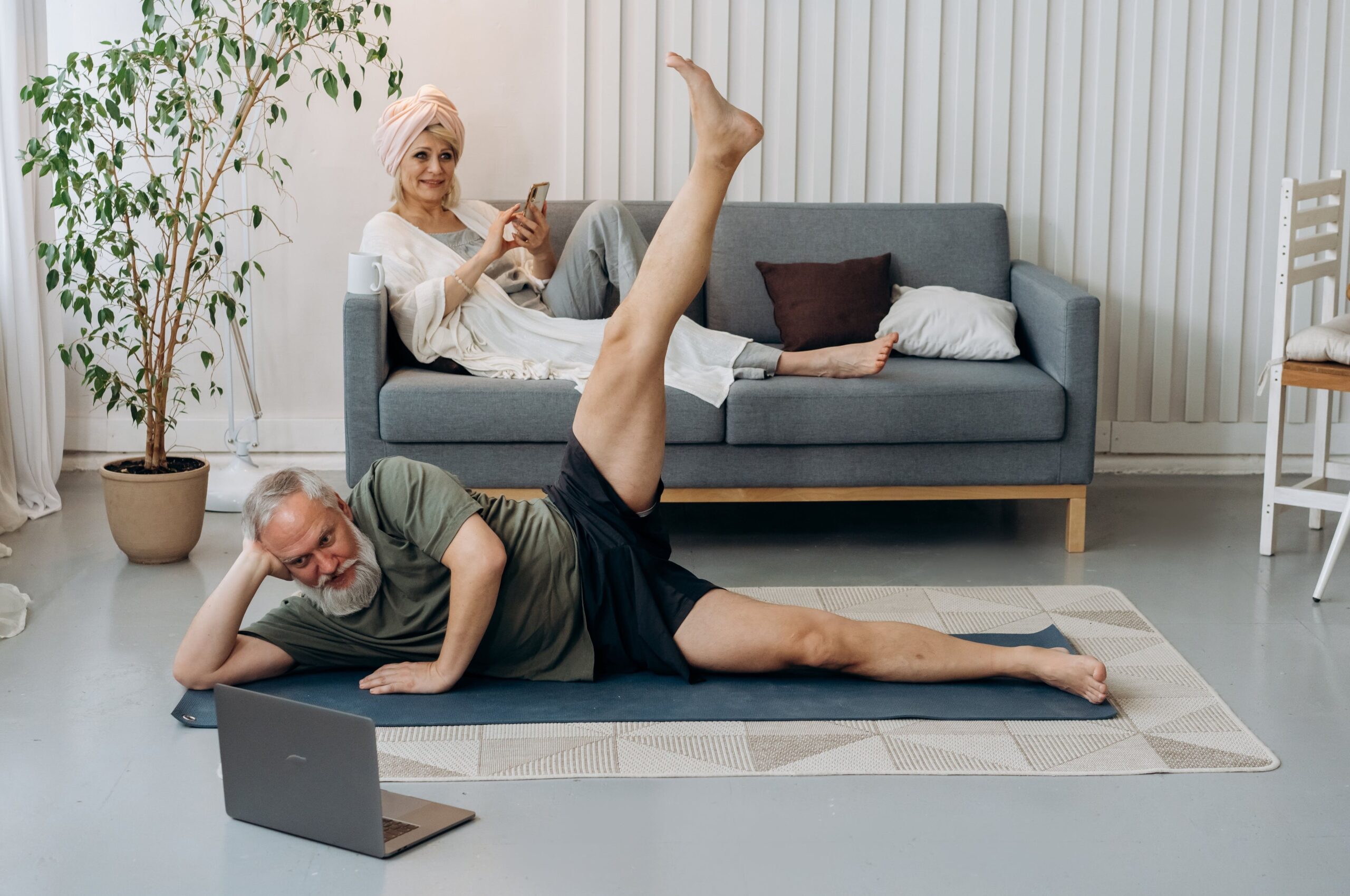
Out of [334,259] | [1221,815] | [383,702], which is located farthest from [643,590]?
[334,259]

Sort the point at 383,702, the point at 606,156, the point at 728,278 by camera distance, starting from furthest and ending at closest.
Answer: the point at 606,156
the point at 728,278
the point at 383,702

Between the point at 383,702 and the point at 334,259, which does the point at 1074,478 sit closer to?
the point at 383,702

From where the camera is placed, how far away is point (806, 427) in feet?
11.5

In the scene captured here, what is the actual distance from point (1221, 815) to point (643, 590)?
1069mm

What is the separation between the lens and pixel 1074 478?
3.60m

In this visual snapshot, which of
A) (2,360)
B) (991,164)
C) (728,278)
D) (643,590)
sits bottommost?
(643,590)

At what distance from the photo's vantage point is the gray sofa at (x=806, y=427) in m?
3.47

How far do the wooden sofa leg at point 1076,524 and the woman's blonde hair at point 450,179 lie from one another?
2015 millimetres

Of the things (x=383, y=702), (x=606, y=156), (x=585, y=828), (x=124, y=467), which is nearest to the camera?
(x=585, y=828)

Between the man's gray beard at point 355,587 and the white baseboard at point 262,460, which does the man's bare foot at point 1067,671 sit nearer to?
the man's gray beard at point 355,587

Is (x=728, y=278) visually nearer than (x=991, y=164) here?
Yes

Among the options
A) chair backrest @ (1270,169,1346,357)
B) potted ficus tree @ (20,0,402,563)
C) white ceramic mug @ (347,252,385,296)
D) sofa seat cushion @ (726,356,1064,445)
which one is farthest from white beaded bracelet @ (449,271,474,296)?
chair backrest @ (1270,169,1346,357)

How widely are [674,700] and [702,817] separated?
43 centimetres

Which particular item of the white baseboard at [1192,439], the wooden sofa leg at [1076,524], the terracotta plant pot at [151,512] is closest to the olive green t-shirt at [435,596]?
the terracotta plant pot at [151,512]
